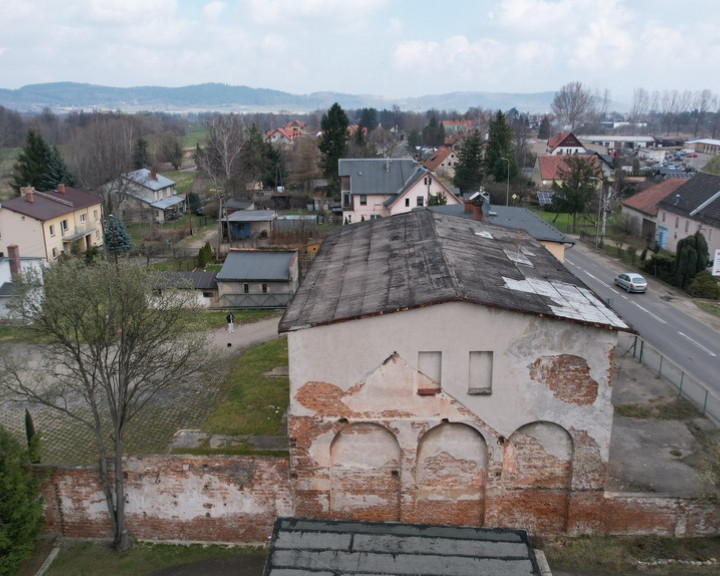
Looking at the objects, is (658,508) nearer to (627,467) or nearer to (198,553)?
(627,467)

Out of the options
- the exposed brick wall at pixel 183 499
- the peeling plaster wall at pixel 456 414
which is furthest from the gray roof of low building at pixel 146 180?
the peeling plaster wall at pixel 456 414

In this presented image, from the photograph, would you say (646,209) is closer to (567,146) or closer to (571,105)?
(567,146)

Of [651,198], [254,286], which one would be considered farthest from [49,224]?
[651,198]

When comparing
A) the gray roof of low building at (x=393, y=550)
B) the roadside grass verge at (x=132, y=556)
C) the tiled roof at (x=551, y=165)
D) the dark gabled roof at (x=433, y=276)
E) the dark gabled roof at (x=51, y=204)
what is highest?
the tiled roof at (x=551, y=165)

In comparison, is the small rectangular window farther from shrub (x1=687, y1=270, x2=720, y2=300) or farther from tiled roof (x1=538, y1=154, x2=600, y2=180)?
tiled roof (x1=538, y1=154, x2=600, y2=180)

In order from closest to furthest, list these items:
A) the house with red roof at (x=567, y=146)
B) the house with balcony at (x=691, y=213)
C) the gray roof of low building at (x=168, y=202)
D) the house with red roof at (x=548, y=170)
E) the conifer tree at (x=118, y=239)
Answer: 1. the house with balcony at (x=691, y=213)
2. the conifer tree at (x=118, y=239)
3. the gray roof of low building at (x=168, y=202)
4. the house with red roof at (x=548, y=170)
5. the house with red roof at (x=567, y=146)

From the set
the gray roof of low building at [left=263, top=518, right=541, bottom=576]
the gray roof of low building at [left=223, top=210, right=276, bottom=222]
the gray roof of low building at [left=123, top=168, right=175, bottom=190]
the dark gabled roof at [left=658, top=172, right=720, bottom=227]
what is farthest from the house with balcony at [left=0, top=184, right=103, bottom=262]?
the dark gabled roof at [left=658, top=172, right=720, bottom=227]

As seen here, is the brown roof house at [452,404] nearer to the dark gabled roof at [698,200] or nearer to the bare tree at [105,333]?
the bare tree at [105,333]
